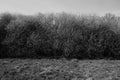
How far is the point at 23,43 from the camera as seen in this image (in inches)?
146

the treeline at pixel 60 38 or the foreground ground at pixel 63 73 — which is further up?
the treeline at pixel 60 38

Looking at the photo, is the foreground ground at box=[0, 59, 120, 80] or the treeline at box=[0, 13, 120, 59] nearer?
the foreground ground at box=[0, 59, 120, 80]

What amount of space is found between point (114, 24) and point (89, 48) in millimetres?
1280

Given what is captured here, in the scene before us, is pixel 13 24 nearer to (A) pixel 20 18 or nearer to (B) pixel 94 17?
(A) pixel 20 18

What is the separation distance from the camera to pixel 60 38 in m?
3.69

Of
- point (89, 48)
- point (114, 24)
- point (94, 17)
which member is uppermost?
point (94, 17)

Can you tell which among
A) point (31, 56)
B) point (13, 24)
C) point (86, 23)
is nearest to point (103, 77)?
point (86, 23)

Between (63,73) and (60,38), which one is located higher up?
(60,38)

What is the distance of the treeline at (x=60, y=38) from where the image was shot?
362 centimetres

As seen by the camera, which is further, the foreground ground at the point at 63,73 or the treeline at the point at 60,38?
the treeline at the point at 60,38

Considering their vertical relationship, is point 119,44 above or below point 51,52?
above

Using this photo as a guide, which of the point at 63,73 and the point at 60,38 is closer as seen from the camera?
the point at 63,73

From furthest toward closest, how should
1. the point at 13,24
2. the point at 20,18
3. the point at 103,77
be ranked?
the point at 20,18 → the point at 13,24 → the point at 103,77

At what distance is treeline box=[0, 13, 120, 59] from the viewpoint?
11.9 ft
